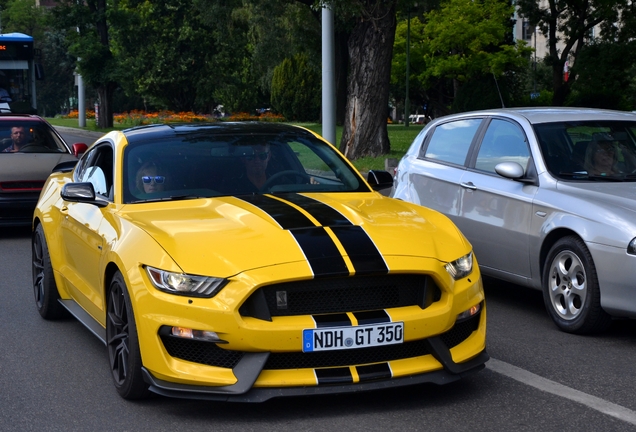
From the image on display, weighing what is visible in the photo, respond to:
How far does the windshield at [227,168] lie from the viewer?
609cm

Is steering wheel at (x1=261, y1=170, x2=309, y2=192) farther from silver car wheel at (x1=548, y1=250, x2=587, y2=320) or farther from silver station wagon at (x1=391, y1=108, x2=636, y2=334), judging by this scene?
silver car wheel at (x1=548, y1=250, x2=587, y2=320)

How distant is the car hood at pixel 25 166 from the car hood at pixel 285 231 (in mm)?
7617

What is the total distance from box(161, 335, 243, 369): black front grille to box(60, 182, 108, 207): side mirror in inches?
62.7

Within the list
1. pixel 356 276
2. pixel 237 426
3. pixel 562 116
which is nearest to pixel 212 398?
pixel 237 426

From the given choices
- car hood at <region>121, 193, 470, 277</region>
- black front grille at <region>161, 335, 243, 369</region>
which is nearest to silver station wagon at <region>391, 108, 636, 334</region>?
car hood at <region>121, 193, 470, 277</region>

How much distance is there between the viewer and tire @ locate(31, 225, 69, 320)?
7363 millimetres

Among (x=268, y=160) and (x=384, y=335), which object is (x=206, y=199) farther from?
(x=384, y=335)

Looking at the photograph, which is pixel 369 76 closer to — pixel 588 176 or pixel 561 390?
pixel 588 176

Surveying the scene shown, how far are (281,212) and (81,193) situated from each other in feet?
4.74

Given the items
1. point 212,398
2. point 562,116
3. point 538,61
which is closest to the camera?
point 212,398

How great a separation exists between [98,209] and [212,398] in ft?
6.29

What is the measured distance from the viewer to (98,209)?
20.1ft

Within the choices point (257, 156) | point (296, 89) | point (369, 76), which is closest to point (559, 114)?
point (257, 156)

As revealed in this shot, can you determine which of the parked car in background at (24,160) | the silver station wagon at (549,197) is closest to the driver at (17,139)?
the parked car in background at (24,160)
